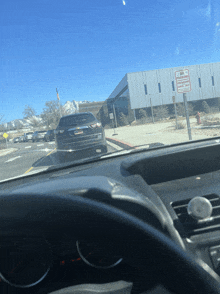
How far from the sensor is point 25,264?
1696 mm

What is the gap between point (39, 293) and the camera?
165 cm

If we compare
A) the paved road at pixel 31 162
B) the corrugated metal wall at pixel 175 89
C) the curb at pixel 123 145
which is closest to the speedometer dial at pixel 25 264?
the paved road at pixel 31 162

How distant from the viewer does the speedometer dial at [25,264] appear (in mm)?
1615

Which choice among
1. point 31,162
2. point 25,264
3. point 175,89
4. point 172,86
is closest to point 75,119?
point 31,162

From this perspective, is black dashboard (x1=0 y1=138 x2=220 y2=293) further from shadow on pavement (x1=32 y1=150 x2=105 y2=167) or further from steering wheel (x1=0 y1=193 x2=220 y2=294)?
shadow on pavement (x1=32 y1=150 x2=105 y2=167)

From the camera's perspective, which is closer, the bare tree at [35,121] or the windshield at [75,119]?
the windshield at [75,119]

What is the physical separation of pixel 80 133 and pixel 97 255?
7.04ft

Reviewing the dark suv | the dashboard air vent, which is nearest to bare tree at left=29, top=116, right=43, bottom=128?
the dark suv

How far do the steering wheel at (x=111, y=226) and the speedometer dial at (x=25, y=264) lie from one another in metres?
0.26

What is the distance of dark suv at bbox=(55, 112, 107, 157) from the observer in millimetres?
3492

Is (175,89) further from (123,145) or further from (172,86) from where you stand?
(172,86)

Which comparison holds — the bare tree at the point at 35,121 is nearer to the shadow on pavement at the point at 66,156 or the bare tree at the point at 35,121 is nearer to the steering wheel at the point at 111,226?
the shadow on pavement at the point at 66,156

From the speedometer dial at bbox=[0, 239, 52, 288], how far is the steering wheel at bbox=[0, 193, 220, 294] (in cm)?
26

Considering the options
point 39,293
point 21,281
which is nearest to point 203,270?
point 39,293
